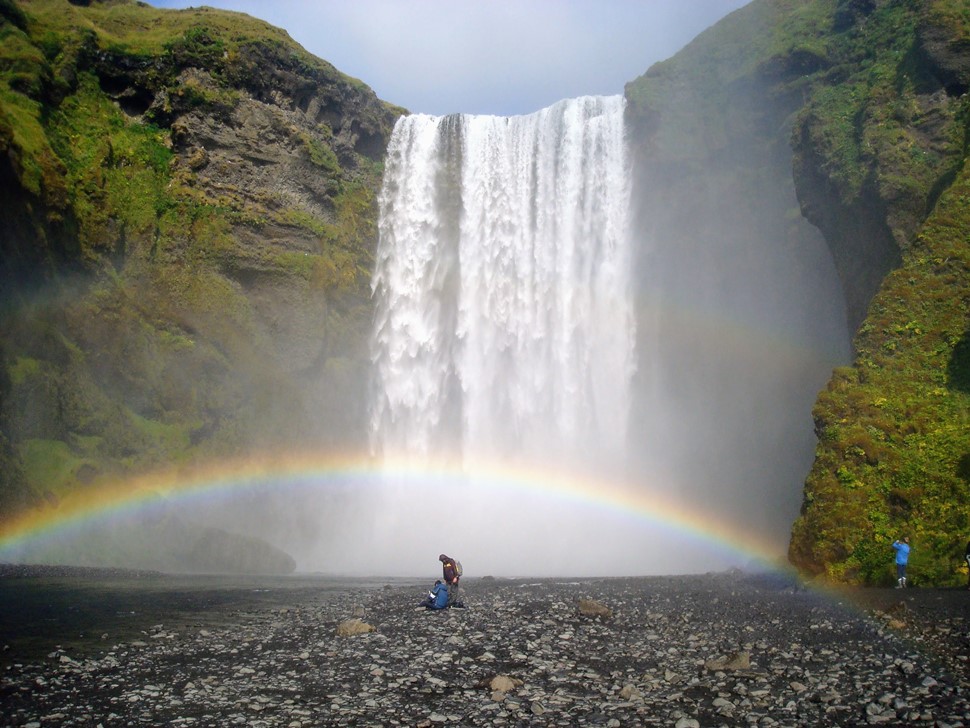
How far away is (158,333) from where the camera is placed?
37.4 metres

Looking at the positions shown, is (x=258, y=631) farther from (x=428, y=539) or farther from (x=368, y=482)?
(x=368, y=482)

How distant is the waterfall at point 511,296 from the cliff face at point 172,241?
7.84ft

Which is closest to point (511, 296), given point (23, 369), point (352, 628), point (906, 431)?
point (23, 369)

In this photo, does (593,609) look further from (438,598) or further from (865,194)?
(865,194)

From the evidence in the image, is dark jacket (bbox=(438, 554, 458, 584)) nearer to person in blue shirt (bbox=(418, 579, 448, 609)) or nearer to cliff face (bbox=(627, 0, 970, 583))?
person in blue shirt (bbox=(418, 579, 448, 609))

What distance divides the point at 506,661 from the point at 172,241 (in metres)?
34.7

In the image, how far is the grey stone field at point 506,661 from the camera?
9422mm

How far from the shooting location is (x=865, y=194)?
3062cm

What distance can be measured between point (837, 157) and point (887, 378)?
14.5 m

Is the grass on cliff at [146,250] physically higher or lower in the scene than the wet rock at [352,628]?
higher

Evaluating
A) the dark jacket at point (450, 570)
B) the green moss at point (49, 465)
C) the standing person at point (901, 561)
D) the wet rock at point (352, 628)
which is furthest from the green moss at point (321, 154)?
the standing person at point (901, 561)

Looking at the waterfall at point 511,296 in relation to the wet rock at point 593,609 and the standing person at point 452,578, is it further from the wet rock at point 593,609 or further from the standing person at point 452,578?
the wet rock at point 593,609

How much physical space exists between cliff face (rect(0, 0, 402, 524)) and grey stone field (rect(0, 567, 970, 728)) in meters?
16.0

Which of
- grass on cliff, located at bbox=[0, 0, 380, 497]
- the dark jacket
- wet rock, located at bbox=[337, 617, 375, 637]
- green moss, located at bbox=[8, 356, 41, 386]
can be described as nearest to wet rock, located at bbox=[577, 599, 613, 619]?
the dark jacket
